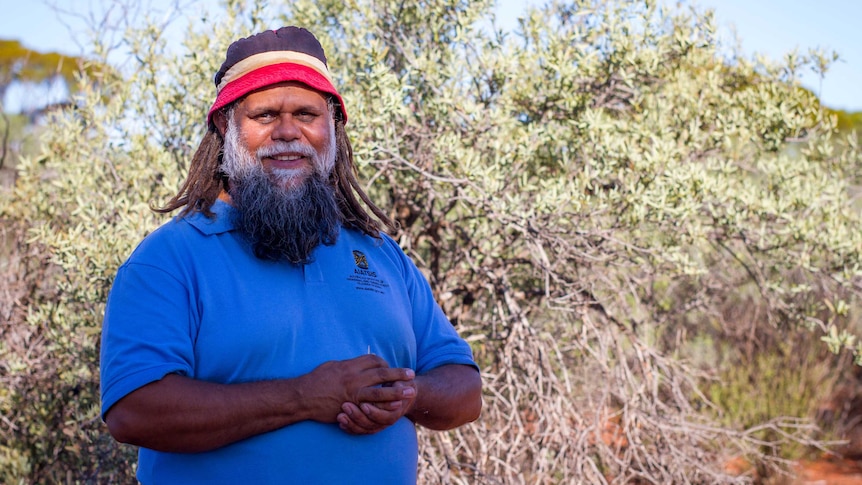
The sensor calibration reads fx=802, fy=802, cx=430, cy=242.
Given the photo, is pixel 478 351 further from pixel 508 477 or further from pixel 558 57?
pixel 558 57

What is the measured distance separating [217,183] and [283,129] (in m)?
0.24

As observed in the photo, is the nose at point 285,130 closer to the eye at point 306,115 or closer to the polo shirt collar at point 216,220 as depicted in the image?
the eye at point 306,115

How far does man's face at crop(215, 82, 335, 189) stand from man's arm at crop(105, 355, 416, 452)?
594 millimetres

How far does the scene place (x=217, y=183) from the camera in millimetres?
2191

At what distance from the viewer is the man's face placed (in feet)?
6.98

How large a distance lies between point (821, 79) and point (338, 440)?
4107mm

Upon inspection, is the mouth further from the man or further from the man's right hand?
the man's right hand

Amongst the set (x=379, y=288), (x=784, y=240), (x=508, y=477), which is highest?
(x=784, y=240)

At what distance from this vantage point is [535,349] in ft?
13.3

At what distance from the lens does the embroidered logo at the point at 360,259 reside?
2111 mm

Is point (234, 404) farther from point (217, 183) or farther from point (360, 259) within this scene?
point (217, 183)

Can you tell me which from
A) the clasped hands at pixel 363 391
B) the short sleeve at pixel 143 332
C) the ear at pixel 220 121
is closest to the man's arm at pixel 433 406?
the clasped hands at pixel 363 391

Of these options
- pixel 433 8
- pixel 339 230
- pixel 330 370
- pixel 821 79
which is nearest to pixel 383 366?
pixel 330 370

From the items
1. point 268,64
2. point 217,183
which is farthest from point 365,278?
point 268,64
